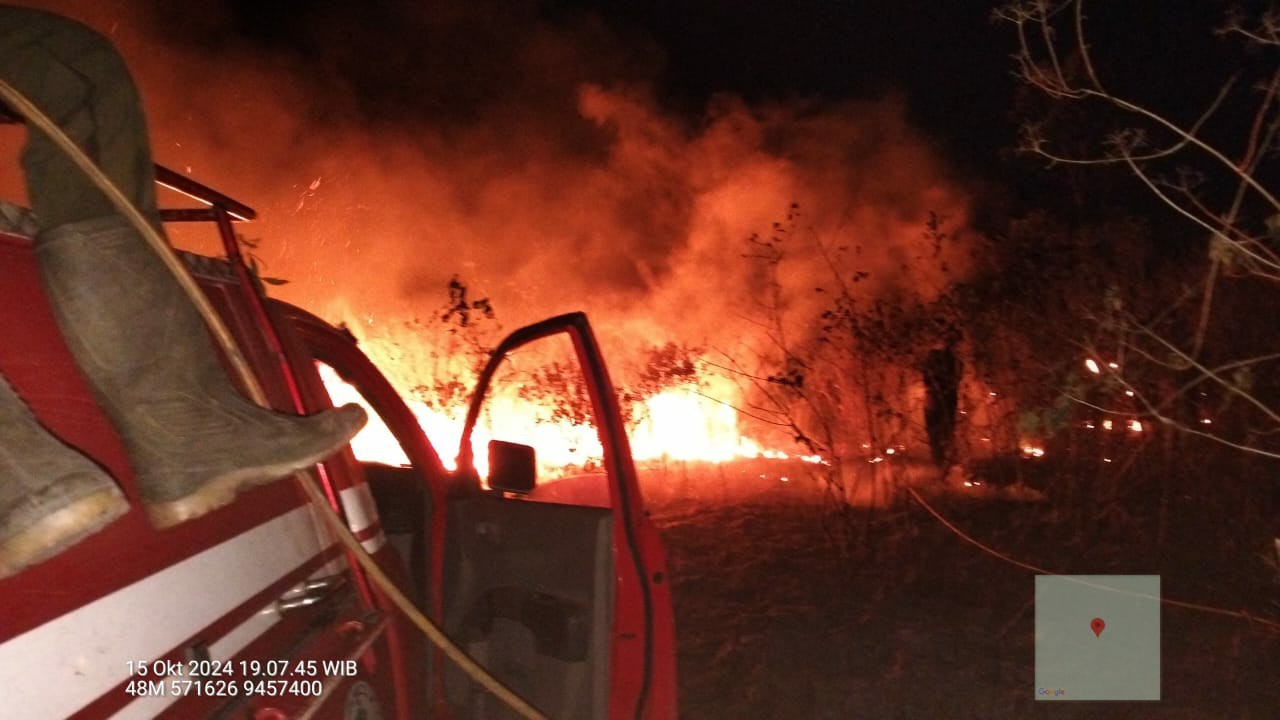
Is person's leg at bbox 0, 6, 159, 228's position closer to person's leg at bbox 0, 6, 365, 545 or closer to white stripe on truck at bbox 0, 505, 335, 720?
person's leg at bbox 0, 6, 365, 545

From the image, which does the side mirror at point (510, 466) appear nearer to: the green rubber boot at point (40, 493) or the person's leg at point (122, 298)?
the person's leg at point (122, 298)

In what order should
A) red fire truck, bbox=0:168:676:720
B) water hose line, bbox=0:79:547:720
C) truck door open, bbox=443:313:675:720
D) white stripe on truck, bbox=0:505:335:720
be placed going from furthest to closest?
truck door open, bbox=443:313:675:720, water hose line, bbox=0:79:547:720, red fire truck, bbox=0:168:676:720, white stripe on truck, bbox=0:505:335:720

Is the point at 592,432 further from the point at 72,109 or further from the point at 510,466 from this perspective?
the point at 72,109

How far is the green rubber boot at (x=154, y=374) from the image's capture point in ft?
4.80

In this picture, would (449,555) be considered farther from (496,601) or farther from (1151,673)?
(1151,673)

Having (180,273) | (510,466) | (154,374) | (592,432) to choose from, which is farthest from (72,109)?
(592,432)

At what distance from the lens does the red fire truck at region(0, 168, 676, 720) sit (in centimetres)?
131

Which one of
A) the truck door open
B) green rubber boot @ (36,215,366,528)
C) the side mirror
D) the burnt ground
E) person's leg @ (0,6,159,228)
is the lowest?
the burnt ground

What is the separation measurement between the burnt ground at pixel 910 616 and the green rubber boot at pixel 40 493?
4.17 meters

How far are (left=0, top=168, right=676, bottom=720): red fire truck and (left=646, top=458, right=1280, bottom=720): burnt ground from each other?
2.29 m

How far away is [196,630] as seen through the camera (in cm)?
151

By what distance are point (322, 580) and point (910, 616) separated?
16.6ft

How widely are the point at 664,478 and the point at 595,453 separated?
118 centimetres

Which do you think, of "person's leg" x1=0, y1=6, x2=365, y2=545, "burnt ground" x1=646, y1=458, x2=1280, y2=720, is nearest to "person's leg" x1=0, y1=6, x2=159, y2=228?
"person's leg" x1=0, y1=6, x2=365, y2=545
